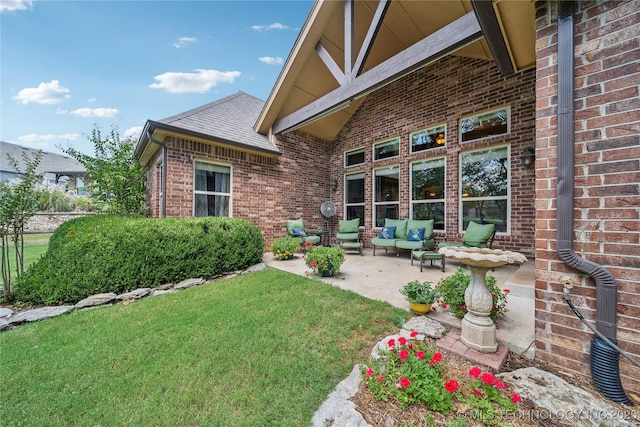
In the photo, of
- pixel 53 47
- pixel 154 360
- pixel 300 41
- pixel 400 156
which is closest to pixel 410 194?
pixel 400 156

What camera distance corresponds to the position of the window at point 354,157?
26.2 ft

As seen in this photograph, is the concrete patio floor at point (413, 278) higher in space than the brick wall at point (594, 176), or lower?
lower

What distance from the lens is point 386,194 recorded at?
7270 millimetres

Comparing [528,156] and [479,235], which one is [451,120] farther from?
[479,235]

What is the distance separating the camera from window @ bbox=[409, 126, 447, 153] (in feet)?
19.9

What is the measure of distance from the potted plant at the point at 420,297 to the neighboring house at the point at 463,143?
897mm

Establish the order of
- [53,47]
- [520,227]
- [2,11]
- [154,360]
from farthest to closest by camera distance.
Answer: [53,47]
[520,227]
[2,11]
[154,360]

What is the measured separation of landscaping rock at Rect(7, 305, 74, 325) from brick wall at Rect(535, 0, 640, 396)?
522 cm

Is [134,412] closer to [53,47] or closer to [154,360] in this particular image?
[154,360]

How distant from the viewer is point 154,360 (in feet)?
6.45

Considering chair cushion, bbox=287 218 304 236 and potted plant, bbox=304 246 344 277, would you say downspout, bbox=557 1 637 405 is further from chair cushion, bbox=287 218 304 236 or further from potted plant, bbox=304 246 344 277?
chair cushion, bbox=287 218 304 236

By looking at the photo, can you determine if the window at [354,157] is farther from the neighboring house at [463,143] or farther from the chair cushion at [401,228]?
the chair cushion at [401,228]

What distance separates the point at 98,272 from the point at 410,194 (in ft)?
22.9

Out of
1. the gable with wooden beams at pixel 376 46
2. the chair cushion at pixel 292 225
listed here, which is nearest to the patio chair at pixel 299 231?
the chair cushion at pixel 292 225
